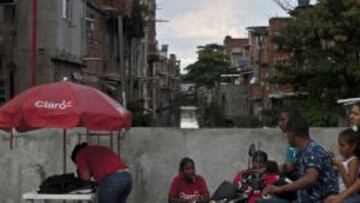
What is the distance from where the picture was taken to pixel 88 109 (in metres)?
9.37

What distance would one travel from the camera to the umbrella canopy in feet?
30.2

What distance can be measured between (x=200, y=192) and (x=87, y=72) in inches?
1171

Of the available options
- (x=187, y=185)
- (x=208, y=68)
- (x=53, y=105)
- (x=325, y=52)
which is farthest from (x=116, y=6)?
(x=208, y=68)

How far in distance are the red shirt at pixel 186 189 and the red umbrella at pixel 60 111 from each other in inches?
42.2

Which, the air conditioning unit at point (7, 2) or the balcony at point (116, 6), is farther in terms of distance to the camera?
the balcony at point (116, 6)

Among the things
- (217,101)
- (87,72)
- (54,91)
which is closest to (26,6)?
(87,72)

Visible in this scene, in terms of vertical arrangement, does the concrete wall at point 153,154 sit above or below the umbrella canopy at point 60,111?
below

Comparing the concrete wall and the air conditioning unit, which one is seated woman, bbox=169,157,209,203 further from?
the air conditioning unit

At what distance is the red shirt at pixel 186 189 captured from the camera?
10.1 metres

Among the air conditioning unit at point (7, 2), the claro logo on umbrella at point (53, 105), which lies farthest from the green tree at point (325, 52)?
the claro logo on umbrella at point (53, 105)

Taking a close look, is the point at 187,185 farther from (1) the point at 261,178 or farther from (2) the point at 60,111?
(1) the point at 261,178

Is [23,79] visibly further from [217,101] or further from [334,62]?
[217,101]

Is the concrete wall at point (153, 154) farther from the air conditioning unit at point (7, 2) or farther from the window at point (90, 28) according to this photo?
the window at point (90, 28)

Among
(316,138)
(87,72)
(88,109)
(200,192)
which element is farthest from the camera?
(87,72)
